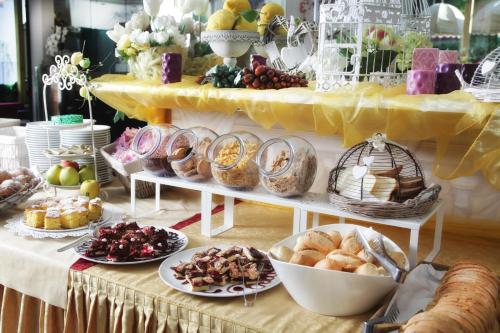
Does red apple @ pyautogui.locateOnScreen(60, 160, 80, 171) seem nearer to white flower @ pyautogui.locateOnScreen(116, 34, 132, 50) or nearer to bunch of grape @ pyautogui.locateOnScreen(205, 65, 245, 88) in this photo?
white flower @ pyautogui.locateOnScreen(116, 34, 132, 50)

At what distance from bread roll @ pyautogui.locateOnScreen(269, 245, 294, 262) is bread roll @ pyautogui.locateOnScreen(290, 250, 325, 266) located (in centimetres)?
2

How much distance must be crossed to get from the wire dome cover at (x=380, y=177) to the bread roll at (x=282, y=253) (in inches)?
9.2

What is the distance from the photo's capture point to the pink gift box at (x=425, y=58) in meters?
1.20

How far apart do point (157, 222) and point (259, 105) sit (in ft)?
1.54

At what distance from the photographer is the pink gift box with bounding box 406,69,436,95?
1156 millimetres

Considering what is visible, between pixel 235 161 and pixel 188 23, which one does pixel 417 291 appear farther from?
pixel 188 23

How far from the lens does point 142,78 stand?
172cm

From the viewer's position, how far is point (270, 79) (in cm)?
138

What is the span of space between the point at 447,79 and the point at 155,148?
2.65 ft

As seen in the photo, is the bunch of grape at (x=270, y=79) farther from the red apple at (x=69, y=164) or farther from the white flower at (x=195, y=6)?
the red apple at (x=69, y=164)

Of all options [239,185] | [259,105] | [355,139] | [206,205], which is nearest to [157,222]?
[206,205]

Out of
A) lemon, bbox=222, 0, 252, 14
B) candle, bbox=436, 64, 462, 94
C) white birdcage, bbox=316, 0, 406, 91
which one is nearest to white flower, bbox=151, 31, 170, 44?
lemon, bbox=222, 0, 252, 14

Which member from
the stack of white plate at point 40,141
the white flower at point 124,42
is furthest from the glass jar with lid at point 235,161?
the stack of white plate at point 40,141

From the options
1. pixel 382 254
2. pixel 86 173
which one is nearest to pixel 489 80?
pixel 382 254
